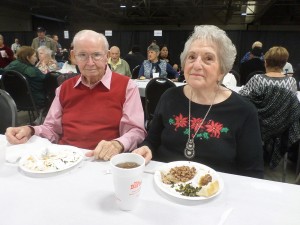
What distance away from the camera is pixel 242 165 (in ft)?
4.36

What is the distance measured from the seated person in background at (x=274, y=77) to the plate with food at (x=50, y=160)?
6.99 feet

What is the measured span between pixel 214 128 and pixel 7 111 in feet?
4.29

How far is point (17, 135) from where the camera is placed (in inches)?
50.7

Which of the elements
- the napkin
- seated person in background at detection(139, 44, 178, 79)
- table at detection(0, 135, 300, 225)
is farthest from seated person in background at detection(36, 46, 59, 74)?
table at detection(0, 135, 300, 225)

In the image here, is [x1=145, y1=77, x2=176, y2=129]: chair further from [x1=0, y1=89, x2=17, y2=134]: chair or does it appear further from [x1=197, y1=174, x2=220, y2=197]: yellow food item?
[x1=197, y1=174, x2=220, y2=197]: yellow food item

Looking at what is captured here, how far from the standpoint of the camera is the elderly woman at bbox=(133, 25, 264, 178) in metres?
1.29

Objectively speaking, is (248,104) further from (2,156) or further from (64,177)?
(2,156)

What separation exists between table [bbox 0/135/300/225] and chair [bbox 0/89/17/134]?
0.74m

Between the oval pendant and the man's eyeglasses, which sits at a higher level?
the man's eyeglasses

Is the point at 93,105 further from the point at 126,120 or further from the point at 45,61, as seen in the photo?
the point at 45,61

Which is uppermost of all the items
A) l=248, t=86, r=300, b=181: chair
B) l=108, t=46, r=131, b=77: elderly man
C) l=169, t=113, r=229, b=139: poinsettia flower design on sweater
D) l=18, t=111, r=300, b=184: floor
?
l=108, t=46, r=131, b=77: elderly man

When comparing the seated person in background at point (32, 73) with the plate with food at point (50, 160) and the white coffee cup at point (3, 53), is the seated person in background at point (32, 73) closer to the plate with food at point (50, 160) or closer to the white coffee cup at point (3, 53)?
the plate with food at point (50, 160)

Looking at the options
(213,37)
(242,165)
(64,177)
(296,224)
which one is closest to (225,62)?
(213,37)

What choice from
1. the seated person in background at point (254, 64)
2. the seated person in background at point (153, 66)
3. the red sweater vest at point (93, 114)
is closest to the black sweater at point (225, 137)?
the red sweater vest at point (93, 114)
